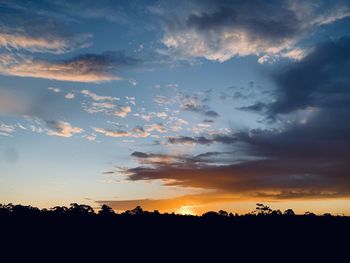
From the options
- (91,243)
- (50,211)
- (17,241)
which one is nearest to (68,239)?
(91,243)

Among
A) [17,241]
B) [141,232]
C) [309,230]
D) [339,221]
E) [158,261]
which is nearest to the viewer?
[17,241]

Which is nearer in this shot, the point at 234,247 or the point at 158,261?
the point at 158,261

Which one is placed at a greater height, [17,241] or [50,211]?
[50,211]

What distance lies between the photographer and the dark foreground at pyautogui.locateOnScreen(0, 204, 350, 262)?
38.8m

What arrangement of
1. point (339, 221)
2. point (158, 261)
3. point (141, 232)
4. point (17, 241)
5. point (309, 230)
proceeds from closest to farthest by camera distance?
point (17, 241), point (158, 261), point (141, 232), point (309, 230), point (339, 221)

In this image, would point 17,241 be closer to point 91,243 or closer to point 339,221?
point 91,243

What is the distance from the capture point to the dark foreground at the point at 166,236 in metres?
38.8

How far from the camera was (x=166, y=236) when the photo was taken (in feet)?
150

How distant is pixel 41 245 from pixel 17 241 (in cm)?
223

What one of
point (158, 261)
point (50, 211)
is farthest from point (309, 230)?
point (50, 211)

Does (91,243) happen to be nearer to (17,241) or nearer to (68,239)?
(68,239)

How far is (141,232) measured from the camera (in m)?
44.9

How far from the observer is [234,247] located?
151 feet

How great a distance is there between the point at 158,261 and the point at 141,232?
5.52 metres
